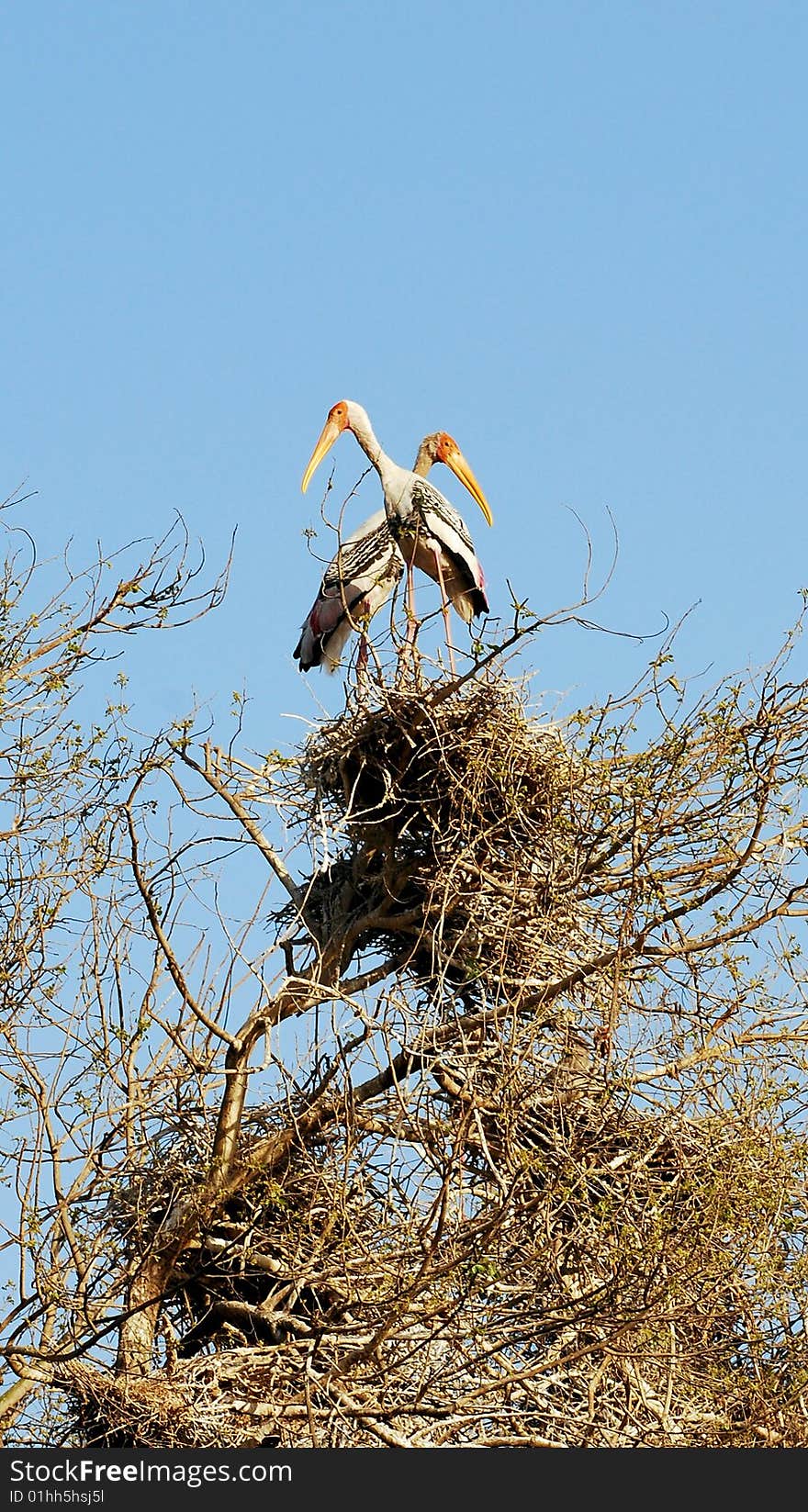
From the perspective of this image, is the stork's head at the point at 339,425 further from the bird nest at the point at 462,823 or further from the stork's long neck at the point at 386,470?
the bird nest at the point at 462,823

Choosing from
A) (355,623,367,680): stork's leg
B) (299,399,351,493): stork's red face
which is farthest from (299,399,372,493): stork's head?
(355,623,367,680): stork's leg

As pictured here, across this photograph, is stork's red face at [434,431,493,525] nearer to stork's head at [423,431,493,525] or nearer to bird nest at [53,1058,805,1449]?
stork's head at [423,431,493,525]

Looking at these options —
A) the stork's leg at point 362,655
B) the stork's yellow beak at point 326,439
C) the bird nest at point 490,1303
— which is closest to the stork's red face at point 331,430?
the stork's yellow beak at point 326,439

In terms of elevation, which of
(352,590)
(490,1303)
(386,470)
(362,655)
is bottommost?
(490,1303)

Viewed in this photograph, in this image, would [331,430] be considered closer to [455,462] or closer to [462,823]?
[455,462]

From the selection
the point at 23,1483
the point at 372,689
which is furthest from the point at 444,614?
the point at 23,1483

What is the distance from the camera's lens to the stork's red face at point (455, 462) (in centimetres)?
1048

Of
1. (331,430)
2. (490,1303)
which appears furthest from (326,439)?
(490,1303)

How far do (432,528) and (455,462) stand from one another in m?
1.13

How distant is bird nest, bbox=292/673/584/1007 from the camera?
765 centimetres

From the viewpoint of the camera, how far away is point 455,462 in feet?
34.4

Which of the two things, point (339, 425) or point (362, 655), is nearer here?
point (362, 655)

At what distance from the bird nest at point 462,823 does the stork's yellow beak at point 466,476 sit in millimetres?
2825

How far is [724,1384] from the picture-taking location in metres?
7.39
